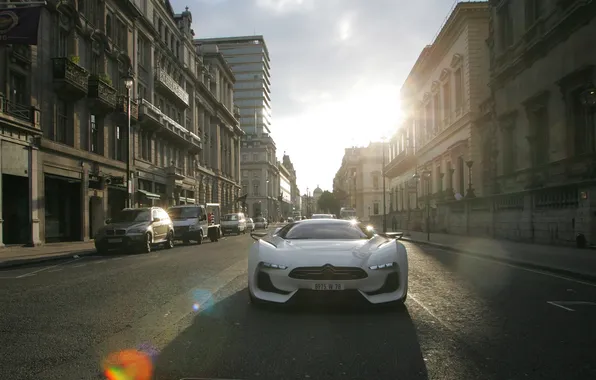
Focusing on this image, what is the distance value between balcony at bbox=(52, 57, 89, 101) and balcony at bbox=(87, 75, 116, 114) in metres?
0.91

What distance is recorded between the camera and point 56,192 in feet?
83.4

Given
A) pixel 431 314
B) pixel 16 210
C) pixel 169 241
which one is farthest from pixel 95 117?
pixel 431 314

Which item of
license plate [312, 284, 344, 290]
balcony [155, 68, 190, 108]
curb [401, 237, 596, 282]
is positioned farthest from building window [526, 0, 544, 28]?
balcony [155, 68, 190, 108]

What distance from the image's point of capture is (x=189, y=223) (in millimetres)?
24031

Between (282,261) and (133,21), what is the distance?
3334 centimetres

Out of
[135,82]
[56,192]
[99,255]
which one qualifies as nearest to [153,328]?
[99,255]

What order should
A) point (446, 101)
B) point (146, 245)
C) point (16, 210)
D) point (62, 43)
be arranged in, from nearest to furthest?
point (146, 245) → point (16, 210) → point (62, 43) → point (446, 101)

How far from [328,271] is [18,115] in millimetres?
19646

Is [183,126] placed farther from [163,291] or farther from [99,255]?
[163,291]

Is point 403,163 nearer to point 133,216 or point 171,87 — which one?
point 171,87

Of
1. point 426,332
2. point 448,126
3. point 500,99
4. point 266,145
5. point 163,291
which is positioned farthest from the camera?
point 266,145

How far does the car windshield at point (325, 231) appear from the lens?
23.9 feet

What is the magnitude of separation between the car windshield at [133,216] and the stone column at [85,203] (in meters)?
8.64

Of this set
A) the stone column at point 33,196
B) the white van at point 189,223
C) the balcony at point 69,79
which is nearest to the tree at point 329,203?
the white van at point 189,223
